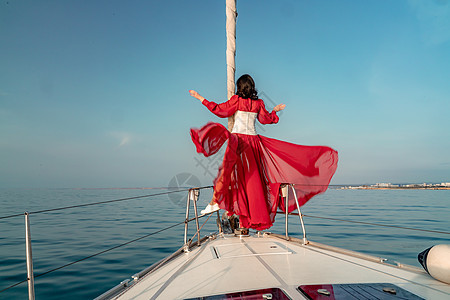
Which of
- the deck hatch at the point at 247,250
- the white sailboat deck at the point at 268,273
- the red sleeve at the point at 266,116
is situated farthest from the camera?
the red sleeve at the point at 266,116

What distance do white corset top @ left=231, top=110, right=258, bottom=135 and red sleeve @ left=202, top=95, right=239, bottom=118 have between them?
3.7 inches

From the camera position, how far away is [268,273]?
1985mm

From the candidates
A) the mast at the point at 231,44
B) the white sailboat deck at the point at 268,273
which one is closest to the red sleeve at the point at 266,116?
the mast at the point at 231,44

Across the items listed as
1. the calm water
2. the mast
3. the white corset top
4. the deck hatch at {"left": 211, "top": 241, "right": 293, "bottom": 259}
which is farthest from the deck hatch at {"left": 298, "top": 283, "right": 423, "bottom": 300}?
the mast

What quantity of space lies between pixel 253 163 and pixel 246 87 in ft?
3.50

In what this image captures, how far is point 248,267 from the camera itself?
2.16 metres

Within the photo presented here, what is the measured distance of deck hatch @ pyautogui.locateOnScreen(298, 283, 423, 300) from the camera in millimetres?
1467

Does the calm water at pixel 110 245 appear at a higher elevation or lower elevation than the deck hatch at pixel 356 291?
higher

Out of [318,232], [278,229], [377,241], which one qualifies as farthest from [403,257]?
[278,229]

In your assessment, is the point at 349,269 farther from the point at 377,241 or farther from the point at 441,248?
the point at 377,241

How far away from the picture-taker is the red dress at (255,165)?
11.0ft

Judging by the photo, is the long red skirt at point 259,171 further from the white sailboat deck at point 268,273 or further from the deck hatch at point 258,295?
the deck hatch at point 258,295

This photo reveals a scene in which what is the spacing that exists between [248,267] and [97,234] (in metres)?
5.75

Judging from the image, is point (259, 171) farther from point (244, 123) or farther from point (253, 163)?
point (244, 123)
